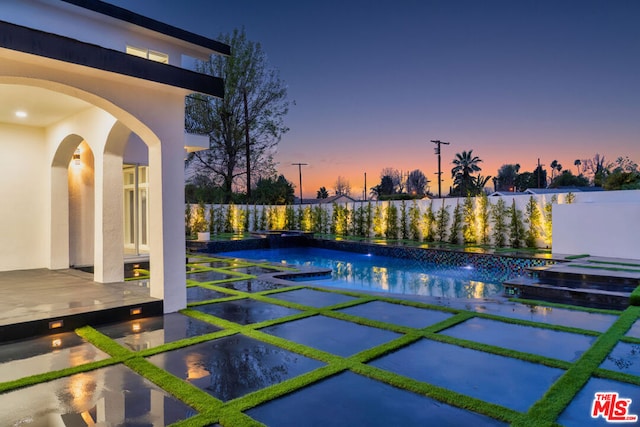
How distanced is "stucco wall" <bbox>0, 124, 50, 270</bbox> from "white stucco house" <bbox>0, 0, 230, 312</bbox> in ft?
0.07

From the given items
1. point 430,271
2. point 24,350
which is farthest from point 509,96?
point 24,350

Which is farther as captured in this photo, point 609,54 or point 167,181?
point 609,54

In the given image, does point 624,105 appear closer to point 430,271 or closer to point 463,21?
point 463,21

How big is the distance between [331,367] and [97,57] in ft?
16.4

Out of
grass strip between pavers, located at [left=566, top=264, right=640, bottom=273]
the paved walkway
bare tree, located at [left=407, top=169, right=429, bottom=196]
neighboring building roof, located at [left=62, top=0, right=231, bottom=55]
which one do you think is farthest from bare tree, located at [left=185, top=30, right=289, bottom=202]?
bare tree, located at [left=407, top=169, right=429, bottom=196]

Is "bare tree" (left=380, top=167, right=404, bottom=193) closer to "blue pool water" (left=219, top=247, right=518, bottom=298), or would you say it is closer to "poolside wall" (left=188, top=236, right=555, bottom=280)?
"poolside wall" (left=188, top=236, right=555, bottom=280)

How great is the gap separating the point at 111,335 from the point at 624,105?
2432 cm

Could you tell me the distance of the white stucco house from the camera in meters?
A: 5.28

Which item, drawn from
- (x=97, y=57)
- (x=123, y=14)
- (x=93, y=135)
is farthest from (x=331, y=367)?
(x=123, y=14)

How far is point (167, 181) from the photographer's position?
20.9ft

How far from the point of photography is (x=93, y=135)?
26.8 feet

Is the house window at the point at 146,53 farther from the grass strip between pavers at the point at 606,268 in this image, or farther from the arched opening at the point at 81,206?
the grass strip between pavers at the point at 606,268

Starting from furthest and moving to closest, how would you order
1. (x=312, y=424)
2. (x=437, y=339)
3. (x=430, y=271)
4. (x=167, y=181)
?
(x=430, y=271)
(x=167, y=181)
(x=437, y=339)
(x=312, y=424)

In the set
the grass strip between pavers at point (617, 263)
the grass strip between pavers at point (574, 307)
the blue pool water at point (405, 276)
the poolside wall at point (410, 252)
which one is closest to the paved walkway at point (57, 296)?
the blue pool water at point (405, 276)
